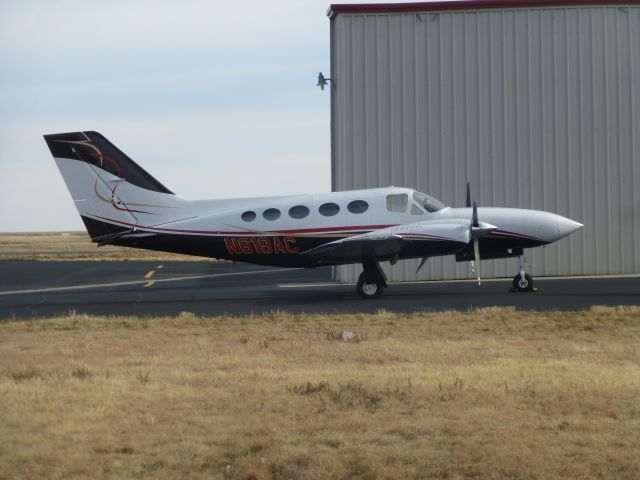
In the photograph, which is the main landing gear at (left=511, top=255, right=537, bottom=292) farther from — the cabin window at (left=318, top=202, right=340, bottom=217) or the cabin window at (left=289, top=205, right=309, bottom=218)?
the cabin window at (left=289, top=205, right=309, bottom=218)

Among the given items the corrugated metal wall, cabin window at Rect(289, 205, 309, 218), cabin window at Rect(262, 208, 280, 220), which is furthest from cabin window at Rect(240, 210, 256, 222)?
the corrugated metal wall

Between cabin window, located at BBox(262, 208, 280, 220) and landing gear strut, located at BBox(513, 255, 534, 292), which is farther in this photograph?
landing gear strut, located at BBox(513, 255, 534, 292)

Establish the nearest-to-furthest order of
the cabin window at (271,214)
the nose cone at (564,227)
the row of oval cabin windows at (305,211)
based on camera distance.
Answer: the nose cone at (564,227), the row of oval cabin windows at (305,211), the cabin window at (271,214)

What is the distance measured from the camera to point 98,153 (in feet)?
80.4

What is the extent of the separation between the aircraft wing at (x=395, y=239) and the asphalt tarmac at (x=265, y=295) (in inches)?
48.6

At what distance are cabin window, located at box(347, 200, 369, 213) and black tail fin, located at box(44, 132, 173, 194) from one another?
498cm

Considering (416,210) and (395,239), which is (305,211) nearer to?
(395,239)

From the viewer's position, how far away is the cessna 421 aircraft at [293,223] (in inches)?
902

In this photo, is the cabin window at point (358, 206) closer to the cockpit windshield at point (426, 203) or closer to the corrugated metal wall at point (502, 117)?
the cockpit windshield at point (426, 203)

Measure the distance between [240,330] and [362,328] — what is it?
7.53 feet

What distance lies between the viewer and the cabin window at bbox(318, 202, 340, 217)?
2361 centimetres

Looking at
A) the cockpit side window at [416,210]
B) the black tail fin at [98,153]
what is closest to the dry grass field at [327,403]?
the cockpit side window at [416,210]

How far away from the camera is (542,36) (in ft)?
102

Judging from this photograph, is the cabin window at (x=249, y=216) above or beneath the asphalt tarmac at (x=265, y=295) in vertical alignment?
above
